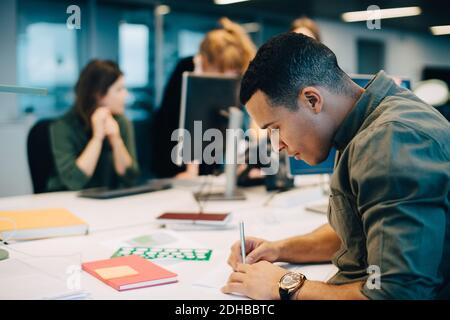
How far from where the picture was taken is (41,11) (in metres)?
4.75

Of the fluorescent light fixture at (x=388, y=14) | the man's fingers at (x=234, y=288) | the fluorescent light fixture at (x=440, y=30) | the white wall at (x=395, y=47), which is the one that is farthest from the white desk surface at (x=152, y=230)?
the fluorescent light fixture at (x=440, y=30)

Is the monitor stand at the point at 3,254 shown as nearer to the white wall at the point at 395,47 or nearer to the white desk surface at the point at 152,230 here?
the white desk surface at the point at 152,230

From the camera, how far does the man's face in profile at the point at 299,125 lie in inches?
45.4

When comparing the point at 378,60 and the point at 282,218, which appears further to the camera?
the point at 378,60

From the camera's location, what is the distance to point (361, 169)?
3.19ft

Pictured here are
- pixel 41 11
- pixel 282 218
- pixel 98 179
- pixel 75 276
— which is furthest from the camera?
pixel 41 11

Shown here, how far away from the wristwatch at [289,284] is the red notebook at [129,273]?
0.28m

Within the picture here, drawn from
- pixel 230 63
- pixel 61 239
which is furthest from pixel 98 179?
pixel 61 239

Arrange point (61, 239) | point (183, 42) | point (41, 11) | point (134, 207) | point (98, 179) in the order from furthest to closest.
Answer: point (183, 42) < point (41, 11) < point (98, 179) < point (134, 207) < point (61, 239)

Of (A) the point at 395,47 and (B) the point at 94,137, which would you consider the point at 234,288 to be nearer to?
(B) the point at 94,137

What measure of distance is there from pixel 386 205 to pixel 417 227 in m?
0.06

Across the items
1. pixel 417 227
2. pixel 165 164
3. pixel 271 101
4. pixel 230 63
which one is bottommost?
pixel 165 164

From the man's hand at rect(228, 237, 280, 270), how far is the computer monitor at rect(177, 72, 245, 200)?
883 mm
